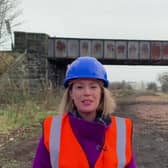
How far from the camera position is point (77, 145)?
108 inches

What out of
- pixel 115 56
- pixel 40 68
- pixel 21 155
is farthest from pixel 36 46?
pixel 21 155

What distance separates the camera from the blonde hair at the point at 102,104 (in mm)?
2898

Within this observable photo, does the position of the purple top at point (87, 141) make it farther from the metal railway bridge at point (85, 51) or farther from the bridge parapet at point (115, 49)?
the bridge parapet at point (115, 49)

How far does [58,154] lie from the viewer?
9.01 ft

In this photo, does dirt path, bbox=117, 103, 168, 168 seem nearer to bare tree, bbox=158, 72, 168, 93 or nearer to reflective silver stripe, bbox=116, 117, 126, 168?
reflective silver stripe, bbox=116, 117, 126, 168

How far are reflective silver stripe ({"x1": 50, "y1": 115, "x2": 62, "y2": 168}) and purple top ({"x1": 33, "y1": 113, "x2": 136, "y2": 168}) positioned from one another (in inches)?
2.1

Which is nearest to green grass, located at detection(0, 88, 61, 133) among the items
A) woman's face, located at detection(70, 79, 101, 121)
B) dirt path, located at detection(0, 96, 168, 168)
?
dirt path, located at detection(0, 96, 168, 168)

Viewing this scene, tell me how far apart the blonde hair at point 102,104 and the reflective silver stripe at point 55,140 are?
11 cm

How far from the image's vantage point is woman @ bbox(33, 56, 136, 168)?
8.95 feet

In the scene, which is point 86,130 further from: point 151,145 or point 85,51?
point 85,51

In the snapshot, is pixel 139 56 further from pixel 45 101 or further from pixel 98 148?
pixel 98 148

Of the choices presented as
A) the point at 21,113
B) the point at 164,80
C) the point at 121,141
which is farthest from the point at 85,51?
the point at 164,80

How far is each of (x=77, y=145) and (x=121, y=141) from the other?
10.2 inches

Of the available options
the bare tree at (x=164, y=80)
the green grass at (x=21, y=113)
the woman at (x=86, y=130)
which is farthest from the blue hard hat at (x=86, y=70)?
the bare tree at (x=164, y=80)
